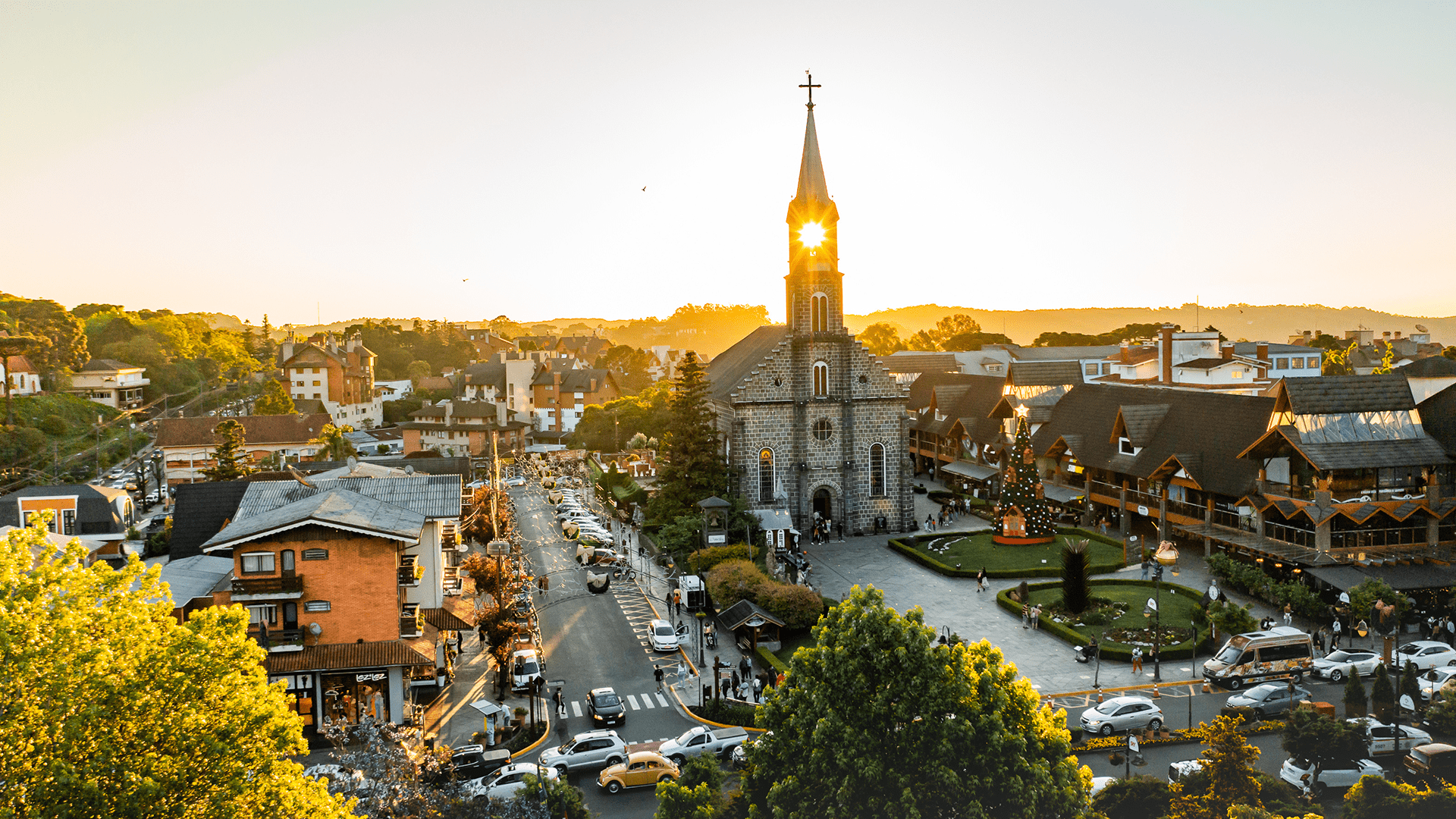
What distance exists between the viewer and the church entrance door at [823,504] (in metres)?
56.4

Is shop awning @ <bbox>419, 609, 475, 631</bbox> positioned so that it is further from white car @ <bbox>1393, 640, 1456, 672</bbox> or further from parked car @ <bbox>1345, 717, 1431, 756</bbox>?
white car @ <bbox>1393, 640, 1456, 672</bbox>

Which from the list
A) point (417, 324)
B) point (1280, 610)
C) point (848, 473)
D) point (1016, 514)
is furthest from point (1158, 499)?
point (417, 324)

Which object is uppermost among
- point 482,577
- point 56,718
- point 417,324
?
point 417,324

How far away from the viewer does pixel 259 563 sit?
27.8 m

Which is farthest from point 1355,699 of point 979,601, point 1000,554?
point 1000,554

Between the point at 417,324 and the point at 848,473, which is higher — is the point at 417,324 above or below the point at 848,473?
above

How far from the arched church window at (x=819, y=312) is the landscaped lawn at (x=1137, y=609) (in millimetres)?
21636

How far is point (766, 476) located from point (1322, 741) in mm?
35470

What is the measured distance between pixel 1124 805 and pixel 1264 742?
8.87 m

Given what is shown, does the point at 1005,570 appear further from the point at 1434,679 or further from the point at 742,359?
the point at 742,359

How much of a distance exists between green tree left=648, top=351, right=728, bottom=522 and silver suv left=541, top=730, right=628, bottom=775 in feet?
85.5

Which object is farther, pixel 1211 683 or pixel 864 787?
pixel 1211 683

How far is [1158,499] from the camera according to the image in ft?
156

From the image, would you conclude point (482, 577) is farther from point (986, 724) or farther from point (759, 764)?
point (986, 724)
